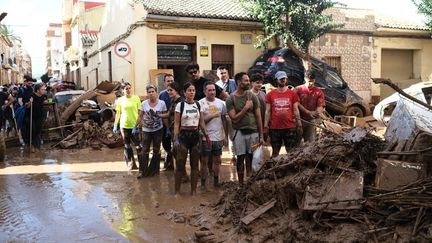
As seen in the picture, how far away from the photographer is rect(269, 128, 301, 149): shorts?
6.99 meters

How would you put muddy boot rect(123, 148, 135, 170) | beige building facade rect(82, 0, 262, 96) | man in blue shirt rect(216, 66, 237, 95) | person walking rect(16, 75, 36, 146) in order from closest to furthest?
1. man in blue shirt rect(216, 66, 237, 95)
2. muddy boot rect(123, 148, 135, 170)
3. person walking rect(16, 75, 36, 146)
4. beige building facade rect(82, 0, 262, 96)

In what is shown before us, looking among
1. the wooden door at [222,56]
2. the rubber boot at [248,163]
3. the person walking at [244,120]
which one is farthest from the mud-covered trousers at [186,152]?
the wooden door at [222,56]

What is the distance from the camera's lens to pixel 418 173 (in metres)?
4.16

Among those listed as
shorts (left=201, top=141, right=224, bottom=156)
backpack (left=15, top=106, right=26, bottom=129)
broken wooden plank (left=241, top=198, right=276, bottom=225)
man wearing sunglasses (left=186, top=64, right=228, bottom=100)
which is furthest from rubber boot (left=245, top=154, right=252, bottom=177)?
backpack (left=15, top=106, right=26, bottom=129)

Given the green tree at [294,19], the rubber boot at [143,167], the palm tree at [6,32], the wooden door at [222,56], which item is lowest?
the rubber boot at [143,167]

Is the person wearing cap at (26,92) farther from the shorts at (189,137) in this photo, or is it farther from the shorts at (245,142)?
the shorts at (245,142)

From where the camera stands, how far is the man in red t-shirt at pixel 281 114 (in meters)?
6.92

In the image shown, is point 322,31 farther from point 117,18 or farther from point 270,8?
point 117,18

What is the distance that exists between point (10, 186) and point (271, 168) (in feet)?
16.0

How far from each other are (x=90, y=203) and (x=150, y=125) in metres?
1.88

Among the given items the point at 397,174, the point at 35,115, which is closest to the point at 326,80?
the point at 35,115

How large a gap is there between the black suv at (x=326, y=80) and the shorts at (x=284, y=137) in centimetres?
788

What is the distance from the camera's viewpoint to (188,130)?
6.42 meters

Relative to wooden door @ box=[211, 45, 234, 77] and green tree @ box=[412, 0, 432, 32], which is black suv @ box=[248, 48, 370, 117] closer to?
wooden door @ box=[211, 45, 234, 77]
